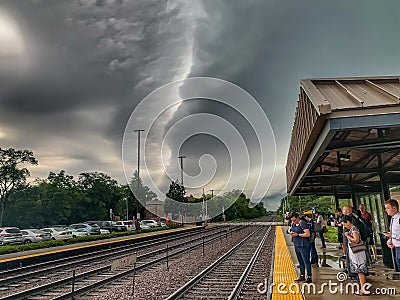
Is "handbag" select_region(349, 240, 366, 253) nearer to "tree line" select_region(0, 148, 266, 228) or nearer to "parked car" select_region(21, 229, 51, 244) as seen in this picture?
"parked car" select_region(21, 229, 51, 244)

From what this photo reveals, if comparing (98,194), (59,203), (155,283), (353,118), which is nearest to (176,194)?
(98,194)

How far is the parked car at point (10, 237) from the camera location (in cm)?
2452

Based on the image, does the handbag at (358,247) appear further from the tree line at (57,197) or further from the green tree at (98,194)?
the green tree at (98,194)

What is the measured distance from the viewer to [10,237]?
25234 mm

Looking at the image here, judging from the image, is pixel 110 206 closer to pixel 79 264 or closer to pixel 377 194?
pixel 79 264

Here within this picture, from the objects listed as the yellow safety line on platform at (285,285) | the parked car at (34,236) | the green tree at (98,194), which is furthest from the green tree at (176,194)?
the yellow safety line on platform at (285,285)

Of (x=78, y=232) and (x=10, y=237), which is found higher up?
(x=10, y=237)

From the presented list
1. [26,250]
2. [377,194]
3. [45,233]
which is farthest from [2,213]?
[377,194]

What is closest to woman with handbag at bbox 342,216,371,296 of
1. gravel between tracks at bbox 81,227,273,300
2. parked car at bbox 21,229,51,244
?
gravel between tracks at bbox 81,227,273,300

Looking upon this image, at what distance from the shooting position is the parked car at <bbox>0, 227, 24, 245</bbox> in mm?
24516

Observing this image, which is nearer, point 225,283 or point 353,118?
point 353,118

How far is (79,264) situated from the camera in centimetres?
1474

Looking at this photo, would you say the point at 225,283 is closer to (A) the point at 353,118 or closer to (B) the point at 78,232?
(A) the point at 353,118

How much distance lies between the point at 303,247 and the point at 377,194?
6.85m
